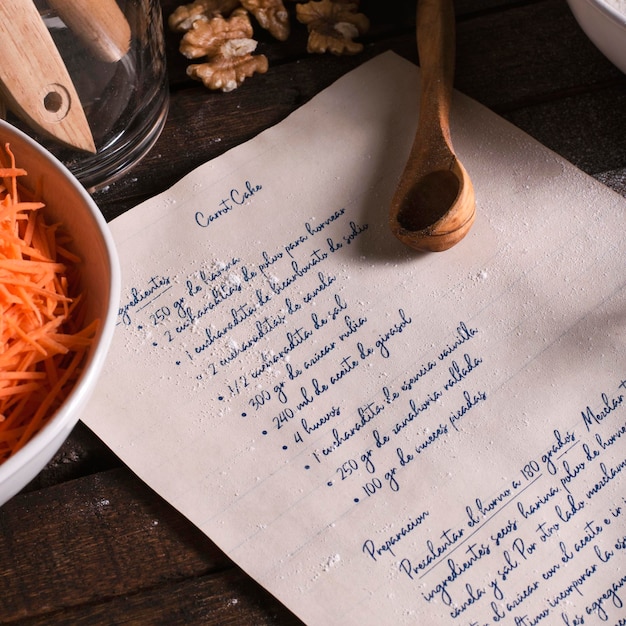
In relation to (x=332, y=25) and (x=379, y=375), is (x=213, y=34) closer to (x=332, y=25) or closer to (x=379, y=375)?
(x=332, y=25)

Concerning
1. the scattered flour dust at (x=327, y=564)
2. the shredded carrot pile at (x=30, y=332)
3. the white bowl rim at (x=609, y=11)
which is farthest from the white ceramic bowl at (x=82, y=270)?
the white bowl rim at (x=609, y=11)

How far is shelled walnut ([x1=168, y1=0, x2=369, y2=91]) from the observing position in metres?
0.64

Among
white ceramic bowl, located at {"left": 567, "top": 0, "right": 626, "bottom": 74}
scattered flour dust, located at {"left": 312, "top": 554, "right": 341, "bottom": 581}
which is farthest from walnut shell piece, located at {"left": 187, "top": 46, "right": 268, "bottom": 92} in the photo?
scattered flour dust, located at {"left": 312, "top": 554, "right": 341, "bottom": 581}

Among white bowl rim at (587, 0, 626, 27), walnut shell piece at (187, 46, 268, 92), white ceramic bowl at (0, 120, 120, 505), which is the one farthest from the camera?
walnut shell piece at (187, 46, 268, 92)

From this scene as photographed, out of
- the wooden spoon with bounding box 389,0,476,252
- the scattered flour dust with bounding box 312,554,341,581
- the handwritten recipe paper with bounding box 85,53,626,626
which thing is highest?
the wooden spoon with bounding box 389,0,476,252

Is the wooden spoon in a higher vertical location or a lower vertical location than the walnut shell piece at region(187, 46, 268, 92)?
lower

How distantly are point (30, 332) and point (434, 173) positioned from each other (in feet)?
0.99

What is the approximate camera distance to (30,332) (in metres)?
0.45

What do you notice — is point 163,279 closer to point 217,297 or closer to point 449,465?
point 217,297

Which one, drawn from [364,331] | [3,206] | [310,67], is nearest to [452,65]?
[310,67]

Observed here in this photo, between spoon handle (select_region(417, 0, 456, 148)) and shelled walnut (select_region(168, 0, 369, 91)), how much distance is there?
0.06m

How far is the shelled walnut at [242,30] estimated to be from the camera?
2.11ft

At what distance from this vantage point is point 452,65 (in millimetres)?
629

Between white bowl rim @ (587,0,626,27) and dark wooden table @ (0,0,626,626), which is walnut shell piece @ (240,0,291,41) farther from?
white bowl rim @ (587,0,626,27)
